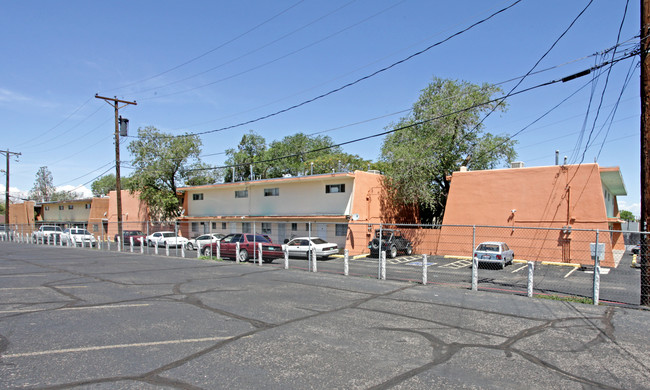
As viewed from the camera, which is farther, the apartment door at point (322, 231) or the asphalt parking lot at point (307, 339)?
the apartment door at point (322, 231)

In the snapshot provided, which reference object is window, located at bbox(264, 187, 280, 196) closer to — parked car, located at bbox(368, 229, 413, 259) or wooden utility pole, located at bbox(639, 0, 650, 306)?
parked car, located at bbox(368, 229, 413, 259)

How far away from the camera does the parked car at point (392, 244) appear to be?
24.0 m

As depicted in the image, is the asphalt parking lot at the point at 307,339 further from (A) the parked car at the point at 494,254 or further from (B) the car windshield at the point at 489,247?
(B) the car windshield at the point at 489,247

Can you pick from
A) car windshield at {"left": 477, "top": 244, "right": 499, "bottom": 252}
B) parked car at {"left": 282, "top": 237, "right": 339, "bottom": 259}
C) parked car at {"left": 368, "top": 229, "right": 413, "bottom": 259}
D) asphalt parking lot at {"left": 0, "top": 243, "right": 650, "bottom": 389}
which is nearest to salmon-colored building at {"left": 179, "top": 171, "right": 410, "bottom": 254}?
parked car at {"left": 368, "top": 229, "right": 413, "bottom": 259}

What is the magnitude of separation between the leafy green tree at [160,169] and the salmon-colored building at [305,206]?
484 cm

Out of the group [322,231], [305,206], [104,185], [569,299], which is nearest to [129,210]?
[305,206]

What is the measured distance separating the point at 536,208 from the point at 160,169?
3399cm

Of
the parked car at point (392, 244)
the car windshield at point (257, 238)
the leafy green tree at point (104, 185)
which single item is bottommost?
the parked car at point (392, 244)

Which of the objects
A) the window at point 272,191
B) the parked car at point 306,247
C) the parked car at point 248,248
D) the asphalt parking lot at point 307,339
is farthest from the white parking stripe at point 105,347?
the window at point 272,191

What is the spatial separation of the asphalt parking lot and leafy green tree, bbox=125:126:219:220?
30.0 meters

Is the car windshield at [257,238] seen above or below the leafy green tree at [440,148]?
below

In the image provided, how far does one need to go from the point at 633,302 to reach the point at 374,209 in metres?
20.3

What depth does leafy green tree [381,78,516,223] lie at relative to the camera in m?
28.8

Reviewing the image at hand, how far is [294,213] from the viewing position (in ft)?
100
